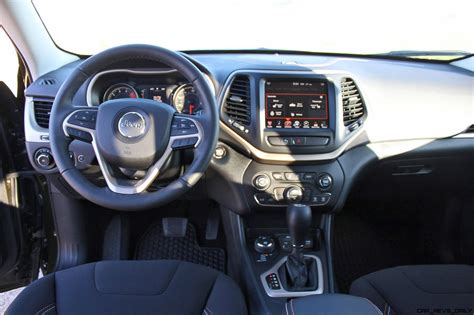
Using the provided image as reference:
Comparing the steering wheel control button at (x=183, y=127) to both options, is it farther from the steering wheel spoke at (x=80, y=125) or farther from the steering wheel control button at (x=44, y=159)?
the steering wheel control button at (x=44, y=159)

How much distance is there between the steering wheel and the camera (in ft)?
4.79

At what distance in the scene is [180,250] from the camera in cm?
251

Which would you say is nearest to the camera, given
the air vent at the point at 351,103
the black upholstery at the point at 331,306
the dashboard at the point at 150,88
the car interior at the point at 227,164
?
the black upholstery at the point at 331,306

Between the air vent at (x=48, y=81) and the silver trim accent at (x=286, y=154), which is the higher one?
the air vent at (x=48, y=81)

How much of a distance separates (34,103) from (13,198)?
1.53 feet

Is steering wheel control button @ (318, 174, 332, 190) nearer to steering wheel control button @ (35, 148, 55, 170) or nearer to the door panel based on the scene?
steering wheel control button @ (35, 148, 55, 170)

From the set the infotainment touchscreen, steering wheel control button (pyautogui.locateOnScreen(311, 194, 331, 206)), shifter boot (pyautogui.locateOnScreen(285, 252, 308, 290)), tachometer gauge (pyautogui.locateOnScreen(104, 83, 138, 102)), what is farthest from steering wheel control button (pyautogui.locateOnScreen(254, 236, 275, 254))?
tachometer gauge (pyautogui.locateOnScreen(104, 83, 138, 102))

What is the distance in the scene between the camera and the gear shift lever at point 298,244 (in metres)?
1.74

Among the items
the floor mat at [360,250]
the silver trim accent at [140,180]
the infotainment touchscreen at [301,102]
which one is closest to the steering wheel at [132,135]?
the silver trim accent at [140,180]

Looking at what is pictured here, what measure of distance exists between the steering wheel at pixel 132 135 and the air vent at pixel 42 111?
1.14 ft

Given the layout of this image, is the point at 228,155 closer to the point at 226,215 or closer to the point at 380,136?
the point at 226,215

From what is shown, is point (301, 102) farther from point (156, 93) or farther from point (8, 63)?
point (8, 63)

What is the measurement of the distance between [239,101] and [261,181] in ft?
1.05

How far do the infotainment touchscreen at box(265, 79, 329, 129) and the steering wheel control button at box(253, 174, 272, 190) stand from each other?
0.21 m
